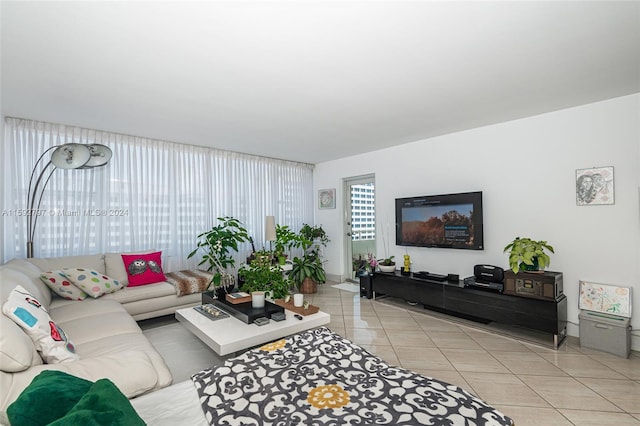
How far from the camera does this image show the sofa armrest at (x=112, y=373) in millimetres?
1303

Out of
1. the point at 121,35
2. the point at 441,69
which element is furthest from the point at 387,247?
the point at 121,35

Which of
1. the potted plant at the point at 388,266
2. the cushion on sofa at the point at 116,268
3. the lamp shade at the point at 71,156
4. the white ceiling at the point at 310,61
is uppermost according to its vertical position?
the white ceiling at the point at 310,61

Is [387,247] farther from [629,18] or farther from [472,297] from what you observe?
[629,18]

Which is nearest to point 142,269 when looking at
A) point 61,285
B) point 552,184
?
point 61,285

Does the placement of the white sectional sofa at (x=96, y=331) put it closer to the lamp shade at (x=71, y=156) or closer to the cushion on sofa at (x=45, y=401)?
the cushion on sofa at (x=45, y=401)

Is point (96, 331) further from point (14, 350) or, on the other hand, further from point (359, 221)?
point (359, 221)

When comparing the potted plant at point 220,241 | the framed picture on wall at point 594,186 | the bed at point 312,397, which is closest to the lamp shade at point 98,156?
the potted plant at point 220,241

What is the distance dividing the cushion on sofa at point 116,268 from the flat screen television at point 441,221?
3.72m

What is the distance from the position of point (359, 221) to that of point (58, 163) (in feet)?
14.3

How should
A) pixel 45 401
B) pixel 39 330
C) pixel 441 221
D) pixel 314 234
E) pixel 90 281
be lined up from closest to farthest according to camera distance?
pixel 45 401
pixel 39 330
pixel 90 281
pixel 441 221
pixel 314 234

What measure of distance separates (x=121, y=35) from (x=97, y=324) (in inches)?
83.7

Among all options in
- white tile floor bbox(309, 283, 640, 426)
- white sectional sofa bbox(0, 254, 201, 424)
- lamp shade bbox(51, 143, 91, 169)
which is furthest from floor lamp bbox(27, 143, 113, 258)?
white tile floor bbox(309, 283, 640, 426)

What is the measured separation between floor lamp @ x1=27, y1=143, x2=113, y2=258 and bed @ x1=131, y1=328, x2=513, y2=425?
2.81 m

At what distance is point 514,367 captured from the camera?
249cm
